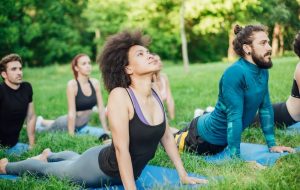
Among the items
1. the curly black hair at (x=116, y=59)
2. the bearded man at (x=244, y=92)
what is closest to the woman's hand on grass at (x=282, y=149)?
the bearded man at (x=244, y=92)

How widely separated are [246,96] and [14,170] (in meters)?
2.43

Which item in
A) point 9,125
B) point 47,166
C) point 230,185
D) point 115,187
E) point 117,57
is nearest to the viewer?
point 230,185

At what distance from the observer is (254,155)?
4.30m

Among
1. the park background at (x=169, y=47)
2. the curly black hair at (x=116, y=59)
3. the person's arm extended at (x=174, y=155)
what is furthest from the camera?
the park background at (x=169, y=47)

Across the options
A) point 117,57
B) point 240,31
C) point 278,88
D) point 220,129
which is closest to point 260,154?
point 220,129

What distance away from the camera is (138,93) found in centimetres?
320

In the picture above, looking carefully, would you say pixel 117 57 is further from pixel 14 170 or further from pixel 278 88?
pixel 278 88

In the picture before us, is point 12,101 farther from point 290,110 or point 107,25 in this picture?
point 107,25

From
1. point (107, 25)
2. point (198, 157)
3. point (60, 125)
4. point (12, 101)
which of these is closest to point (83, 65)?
point (60, 125)

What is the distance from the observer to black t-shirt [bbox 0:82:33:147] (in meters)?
5.47

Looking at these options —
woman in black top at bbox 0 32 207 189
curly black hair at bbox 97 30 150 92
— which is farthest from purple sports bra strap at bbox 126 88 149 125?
curly black hair at bbox 97 30 150 92

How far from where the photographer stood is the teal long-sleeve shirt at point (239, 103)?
3998 mm

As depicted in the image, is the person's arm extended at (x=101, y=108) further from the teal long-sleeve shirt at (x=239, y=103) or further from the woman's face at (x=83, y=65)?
the teal long-sleeve shirt at (x=239, y=103)

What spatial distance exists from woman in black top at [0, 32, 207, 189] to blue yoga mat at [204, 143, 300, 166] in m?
1.03
